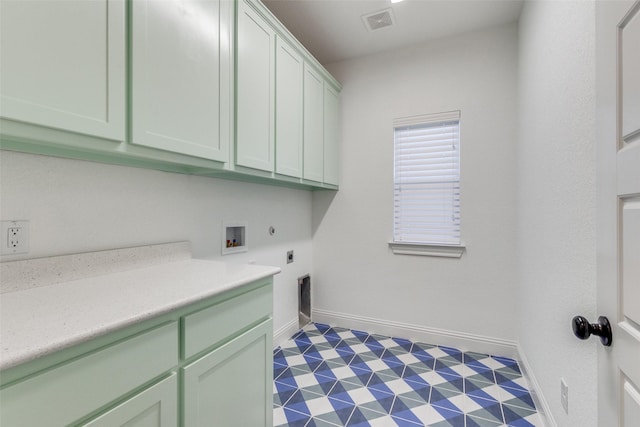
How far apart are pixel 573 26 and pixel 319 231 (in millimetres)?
2316

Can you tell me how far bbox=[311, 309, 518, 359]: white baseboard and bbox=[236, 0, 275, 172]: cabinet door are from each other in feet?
5.82

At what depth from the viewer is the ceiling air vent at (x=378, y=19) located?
2264mm

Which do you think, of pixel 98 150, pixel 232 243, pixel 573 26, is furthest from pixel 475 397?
pixel 98 150

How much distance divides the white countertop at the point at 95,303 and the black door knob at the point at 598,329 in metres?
1.06

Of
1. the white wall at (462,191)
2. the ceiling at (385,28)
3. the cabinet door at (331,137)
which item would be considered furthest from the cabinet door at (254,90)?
the white wall at (462,191)

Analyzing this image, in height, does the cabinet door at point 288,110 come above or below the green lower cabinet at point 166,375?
above

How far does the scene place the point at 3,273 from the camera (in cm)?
99

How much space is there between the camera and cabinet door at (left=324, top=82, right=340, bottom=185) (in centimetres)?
269

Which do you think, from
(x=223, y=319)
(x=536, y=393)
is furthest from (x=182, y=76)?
(x=536, y=393)

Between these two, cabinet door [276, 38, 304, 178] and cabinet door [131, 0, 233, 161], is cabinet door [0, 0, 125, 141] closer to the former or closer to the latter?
cabinet door [131, 0, 233, 161]

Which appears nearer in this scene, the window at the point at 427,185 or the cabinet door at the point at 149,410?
the cabinet door at the point at 149,410

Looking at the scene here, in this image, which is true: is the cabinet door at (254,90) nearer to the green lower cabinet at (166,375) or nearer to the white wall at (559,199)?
the green lower cabinet at (166,375)

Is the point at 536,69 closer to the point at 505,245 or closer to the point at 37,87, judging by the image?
the point at 505,245

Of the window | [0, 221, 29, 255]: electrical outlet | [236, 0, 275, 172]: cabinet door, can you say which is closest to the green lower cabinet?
[0, 221, 29, 255]: electrical outlet
